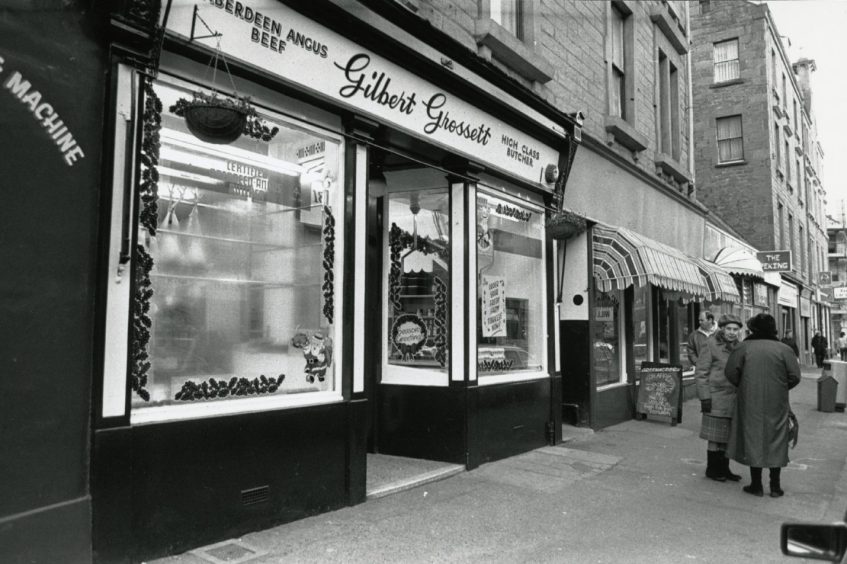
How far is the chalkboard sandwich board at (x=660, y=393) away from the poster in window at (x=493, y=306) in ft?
13.0

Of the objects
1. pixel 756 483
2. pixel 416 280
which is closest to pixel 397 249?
pixel 416 280

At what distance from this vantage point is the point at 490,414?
7.31 m

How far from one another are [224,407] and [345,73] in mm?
2967

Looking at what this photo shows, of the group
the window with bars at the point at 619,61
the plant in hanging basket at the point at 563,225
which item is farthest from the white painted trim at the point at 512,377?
the window with bars at the point at 619,61

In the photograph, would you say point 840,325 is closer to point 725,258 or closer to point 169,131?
point 725,258

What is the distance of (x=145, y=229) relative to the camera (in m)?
4.23

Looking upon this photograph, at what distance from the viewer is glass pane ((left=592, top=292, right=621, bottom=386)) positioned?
10239mm

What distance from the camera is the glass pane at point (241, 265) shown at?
14.5ft

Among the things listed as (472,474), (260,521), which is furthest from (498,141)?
(260,521)

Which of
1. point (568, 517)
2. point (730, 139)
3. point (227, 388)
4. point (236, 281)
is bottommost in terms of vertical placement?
point (568, 517)

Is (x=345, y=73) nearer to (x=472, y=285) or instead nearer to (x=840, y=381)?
(x=472, y=285)

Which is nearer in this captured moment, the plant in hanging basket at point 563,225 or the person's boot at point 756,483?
the person's boot at point 756,483

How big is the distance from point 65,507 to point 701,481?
598 centimetres

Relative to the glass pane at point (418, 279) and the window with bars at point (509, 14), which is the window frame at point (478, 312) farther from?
the window with bars at point (509, 14)
